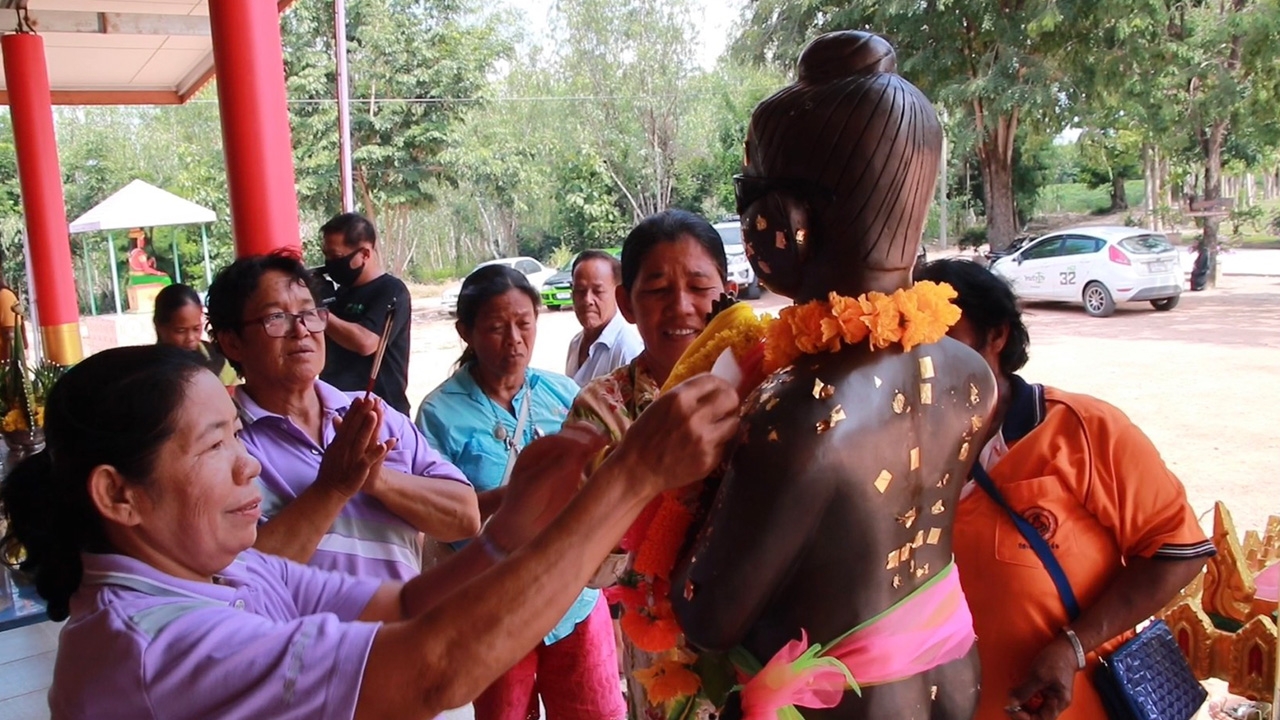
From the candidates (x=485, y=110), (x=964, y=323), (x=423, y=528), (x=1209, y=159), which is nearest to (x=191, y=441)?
(x=423, y=528)

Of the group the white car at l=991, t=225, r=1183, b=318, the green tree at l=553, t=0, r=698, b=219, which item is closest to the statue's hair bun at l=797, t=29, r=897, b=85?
the white car at l=991, t=225, r=1183, b=318

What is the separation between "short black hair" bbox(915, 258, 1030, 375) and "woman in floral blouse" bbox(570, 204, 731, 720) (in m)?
0.47

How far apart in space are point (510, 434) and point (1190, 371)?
8.72m

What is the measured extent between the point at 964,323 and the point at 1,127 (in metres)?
31.7

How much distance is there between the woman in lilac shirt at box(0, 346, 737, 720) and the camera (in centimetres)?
111

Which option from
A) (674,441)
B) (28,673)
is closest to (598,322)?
(28,673)

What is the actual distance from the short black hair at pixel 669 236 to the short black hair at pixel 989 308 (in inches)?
17.6

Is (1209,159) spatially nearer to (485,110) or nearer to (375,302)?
(485,110)

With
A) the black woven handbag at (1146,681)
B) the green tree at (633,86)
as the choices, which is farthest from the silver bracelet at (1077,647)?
the green tree at (633,86)

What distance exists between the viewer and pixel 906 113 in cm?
130

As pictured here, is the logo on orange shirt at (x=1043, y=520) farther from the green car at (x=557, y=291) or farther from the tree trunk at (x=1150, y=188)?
the tree trunk at (x=1150, y=188)

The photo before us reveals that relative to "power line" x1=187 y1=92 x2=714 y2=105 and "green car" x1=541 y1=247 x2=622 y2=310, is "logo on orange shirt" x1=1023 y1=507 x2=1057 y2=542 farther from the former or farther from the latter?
"power line" x1=187 y1=92 x2=714 y2=105

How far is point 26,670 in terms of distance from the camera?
3719 millimetres

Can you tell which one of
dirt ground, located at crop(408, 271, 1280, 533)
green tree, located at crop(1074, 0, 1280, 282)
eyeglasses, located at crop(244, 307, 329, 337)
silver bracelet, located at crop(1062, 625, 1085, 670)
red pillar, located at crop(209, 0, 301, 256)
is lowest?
dirt ground, located at crop(408, 271, 1280, 533)
